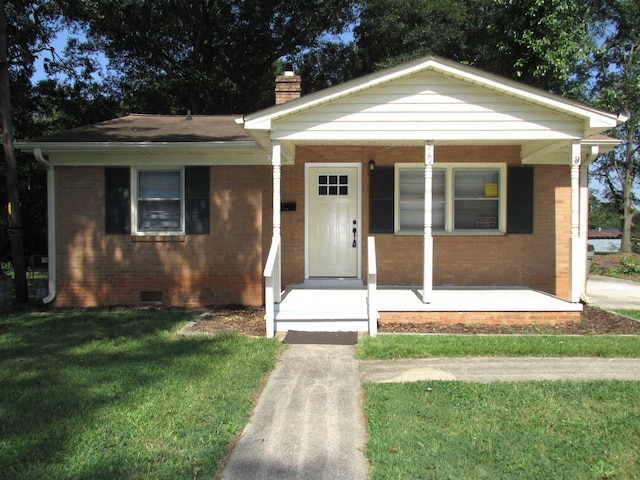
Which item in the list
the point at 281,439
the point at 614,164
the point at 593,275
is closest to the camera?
the point at 281,439

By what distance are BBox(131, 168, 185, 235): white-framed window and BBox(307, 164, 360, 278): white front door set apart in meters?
2.55

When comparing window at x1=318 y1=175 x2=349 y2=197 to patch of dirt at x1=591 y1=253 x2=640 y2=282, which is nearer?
window at x1=318 y1=175 x2=349 y2=197

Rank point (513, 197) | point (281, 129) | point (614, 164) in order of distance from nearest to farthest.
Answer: point (281, 129) < point (513, 197) < point (614, 164)

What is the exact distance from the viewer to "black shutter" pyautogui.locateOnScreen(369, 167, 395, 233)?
32.6 feet

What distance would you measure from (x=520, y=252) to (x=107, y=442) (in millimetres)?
8331

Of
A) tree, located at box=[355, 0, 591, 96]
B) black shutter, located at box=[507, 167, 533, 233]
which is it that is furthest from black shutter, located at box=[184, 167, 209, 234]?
tree, located at box=[355, 0, 591, 96]

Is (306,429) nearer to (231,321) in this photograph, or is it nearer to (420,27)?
(231,321)

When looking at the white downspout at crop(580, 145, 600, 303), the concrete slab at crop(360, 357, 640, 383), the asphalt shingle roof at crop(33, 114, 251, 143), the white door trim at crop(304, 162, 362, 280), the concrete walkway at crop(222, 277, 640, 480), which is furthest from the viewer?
the white door trim at crop(304, 162, 362, 280)

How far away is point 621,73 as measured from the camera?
77.6 feet

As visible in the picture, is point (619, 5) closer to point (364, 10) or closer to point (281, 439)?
point (364, 10)

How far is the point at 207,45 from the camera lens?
81.6ft

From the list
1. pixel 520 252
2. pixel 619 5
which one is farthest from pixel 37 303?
pixel 619 5

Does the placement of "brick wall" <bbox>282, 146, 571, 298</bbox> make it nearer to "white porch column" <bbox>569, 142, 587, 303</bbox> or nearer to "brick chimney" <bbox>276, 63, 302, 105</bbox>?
"brick chimney" <bbox>276, 63, 302, 105</bbox>

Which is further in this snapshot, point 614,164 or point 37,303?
point 614,164
